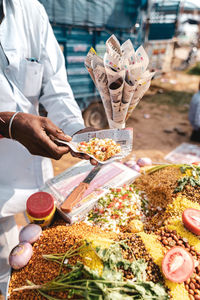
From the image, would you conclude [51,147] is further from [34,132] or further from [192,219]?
[192,219]

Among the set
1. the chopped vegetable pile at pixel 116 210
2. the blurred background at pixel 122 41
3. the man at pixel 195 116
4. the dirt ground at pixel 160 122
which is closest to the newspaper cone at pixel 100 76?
the chopped vegetable pile at pixel 116 210

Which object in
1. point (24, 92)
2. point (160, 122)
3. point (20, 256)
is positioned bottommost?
point (160, 122)

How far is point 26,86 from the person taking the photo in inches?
75.8

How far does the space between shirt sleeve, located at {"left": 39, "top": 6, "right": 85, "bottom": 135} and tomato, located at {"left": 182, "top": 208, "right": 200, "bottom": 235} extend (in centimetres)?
108

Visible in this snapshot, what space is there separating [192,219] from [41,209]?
103 centimetres

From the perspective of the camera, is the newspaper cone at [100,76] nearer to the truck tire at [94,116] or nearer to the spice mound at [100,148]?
the spice mound at [100,148]

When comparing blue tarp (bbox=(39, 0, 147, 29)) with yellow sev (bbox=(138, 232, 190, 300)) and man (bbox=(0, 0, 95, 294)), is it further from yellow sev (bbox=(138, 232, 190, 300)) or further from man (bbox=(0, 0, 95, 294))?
yellow sev (bbox=(138, 232, 190, 300))

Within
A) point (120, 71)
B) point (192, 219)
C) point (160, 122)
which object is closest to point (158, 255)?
point (192, 219)

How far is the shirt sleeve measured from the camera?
6.48ft

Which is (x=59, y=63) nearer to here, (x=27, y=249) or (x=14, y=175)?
(x=14, y=175)

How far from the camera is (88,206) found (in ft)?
5.57

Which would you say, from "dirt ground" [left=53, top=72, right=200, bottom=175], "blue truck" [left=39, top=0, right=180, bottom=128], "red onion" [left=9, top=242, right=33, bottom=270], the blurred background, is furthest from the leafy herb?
"blue truck" [left=39, top=0, right=180, bottom=128]

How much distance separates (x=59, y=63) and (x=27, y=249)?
1.63 m

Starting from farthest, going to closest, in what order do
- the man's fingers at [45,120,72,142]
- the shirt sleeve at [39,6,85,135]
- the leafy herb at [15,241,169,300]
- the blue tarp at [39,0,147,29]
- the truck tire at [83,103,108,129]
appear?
1. the truck tire at [83,103,108,129]
2. the blue tarp at [39,0,147,29]
3. the shirt sleeve at [39,6,85,135]
4. the man's fingers at [45,120,72,142]
5. the leafy herb at [15,241,169,300]
